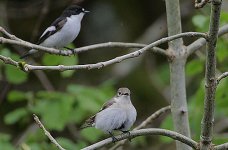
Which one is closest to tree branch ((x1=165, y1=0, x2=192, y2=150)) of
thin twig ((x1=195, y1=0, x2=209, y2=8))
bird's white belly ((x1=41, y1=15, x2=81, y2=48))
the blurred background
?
thin twig ((x1=195, y1=0, x2=209, y2=8))

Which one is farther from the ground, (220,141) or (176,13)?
(176,13)

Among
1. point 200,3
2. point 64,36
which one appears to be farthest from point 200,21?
point 200,3

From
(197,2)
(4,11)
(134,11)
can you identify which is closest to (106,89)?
(4,11)

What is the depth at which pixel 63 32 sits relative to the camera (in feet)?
18.8

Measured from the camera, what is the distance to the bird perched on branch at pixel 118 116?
178 inches

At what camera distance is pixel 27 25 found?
29.5 ft

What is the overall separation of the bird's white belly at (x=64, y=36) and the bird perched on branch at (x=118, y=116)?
1.08 meters

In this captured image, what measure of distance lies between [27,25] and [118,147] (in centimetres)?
509

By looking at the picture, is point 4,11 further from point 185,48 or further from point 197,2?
point 197,2

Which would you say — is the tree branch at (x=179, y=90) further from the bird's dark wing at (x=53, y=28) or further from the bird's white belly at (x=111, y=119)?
the bird's dark wing at (x=53, y=28)

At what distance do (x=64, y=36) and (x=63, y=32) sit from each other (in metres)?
0.07

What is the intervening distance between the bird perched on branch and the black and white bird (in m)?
1.10

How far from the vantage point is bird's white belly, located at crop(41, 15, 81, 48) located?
18.6ft

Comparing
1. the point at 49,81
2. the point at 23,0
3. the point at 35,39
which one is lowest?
the point at 49,81
